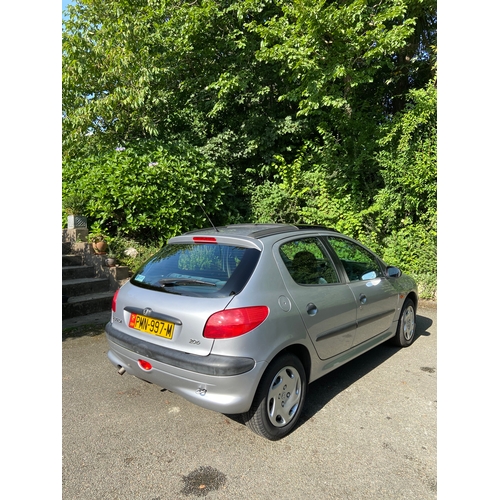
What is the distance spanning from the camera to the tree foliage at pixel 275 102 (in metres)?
7.28

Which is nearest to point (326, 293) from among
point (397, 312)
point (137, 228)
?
point (397, 312)

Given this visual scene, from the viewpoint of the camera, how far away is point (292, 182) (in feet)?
32.2

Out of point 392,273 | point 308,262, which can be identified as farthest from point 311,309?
point 392,273

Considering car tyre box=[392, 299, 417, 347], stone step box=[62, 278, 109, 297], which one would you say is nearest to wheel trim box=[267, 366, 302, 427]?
car tyre box=[392, 299, 417, 347]

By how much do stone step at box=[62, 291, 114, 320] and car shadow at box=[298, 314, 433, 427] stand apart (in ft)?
12.8

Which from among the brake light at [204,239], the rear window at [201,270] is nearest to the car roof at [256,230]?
the brake light at [204,239]

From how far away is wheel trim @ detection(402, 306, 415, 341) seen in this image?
4.65 metres

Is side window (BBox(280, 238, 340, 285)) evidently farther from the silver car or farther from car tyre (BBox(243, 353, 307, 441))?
car tyre (BBox(243, 353, 307, 441))

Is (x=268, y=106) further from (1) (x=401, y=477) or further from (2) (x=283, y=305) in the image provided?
(1) (x=401, y=477)

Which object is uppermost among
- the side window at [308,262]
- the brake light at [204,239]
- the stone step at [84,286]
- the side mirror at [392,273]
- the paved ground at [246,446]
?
the brake light at [204,239]

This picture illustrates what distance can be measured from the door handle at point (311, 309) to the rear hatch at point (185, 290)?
0.58m

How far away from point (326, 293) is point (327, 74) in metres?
5.42

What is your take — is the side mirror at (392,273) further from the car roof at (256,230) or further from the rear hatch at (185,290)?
the rear hatch at (185,290)

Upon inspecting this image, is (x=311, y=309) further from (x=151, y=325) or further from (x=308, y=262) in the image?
(x=151, y=325)
